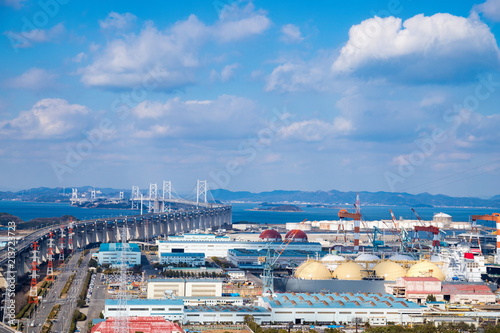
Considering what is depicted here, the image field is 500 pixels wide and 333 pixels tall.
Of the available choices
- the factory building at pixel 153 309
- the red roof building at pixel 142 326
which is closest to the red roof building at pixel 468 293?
the factory building at pixel 153 309

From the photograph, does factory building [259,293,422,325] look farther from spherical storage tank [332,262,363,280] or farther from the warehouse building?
the warehouse building

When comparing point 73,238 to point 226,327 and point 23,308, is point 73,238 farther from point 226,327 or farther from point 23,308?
point 226,327

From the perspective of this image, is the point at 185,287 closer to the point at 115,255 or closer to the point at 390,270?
the point at 390,270

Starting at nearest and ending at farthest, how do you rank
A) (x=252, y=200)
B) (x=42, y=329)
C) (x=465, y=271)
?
1. (x=42, y=329)
2. (x=465, y=271)
3. (x=252, y=200)

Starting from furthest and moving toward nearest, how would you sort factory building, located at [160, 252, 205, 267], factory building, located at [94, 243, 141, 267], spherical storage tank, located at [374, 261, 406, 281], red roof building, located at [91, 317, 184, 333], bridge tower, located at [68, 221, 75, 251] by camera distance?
bridge tower, located at [68, 221, 75, 251] → factory building, located at [160, 252, 205, 267] → factory building, located at [94, 243, 141, 267] → spherical storage tank, located at [374, 261, 406, 281] → red roof building, located at [91, 317, 184, 333]

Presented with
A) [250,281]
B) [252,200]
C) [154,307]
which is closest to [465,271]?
[250,281]

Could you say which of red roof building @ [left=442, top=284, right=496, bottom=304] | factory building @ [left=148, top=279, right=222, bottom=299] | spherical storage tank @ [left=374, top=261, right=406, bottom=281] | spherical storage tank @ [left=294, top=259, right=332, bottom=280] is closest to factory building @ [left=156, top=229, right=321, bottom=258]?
spherical storage tank @ [left=374, top=261, right=406, bottom=281]

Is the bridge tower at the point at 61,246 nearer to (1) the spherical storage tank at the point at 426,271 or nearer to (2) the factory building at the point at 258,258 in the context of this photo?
(2) the factory building at the point at 258,258
